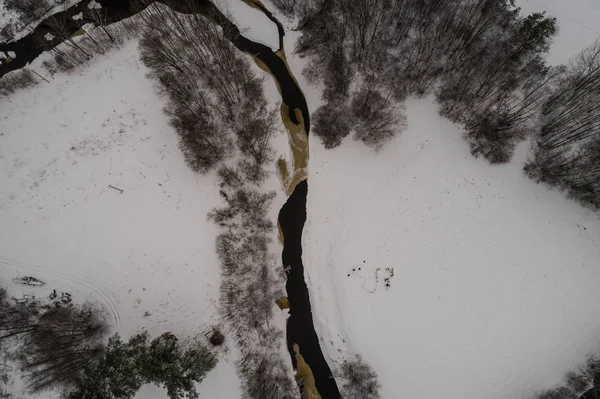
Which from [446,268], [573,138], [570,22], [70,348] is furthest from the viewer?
[570,22]

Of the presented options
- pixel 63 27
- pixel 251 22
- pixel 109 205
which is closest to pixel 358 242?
pixel 109 205

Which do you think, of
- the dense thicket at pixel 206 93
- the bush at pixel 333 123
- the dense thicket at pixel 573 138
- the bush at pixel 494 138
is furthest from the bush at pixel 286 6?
the dense thicket at pixel 573 138

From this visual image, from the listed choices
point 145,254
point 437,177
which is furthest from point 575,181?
point 145,254

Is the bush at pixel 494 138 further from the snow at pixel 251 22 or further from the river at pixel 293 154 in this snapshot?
the snow at pixel 251 22

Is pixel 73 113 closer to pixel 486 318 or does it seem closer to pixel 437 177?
pixel 437 177

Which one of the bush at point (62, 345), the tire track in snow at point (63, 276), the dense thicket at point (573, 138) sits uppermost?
the dense thicket at point (573, 138)

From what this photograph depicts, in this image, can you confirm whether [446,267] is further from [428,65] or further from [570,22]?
[570,22]

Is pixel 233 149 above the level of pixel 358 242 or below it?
above
